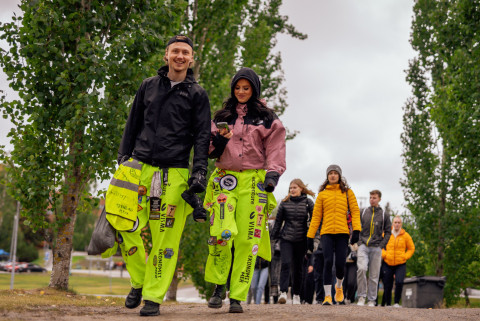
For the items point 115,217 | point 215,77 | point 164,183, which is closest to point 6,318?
point 115,217

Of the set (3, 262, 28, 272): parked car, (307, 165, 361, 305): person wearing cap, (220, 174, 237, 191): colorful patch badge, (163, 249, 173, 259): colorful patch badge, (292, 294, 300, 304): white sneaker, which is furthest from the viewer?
(3, 262, 28, 272): parked car

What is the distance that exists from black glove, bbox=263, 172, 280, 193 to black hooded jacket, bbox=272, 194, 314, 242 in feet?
14.7

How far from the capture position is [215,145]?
22.1 ft

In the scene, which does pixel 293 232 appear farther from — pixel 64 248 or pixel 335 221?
pixel 64 248

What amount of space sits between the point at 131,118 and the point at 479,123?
12.5 m

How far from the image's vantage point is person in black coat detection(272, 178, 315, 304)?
1092 centimetres

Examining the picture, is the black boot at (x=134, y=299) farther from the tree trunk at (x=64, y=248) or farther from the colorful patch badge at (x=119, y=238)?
the tree trunk at (x=64, y=248)

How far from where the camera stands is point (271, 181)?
21.2 feet

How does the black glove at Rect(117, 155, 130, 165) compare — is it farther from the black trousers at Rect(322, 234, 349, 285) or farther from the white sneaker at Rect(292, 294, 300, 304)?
the white sneaker at Rect(292, 294, 300, 304)

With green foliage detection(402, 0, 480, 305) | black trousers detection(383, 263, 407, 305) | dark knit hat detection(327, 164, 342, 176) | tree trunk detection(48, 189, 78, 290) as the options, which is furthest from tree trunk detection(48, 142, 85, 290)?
green foliage detection(402, 0, 480, 305)

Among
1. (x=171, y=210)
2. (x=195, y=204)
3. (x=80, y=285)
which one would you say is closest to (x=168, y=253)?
(x=171, y=210)

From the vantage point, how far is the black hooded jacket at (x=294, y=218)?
35.8 feet

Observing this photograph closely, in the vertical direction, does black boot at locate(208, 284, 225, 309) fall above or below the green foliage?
below

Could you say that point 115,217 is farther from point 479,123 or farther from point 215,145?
point 479,123
